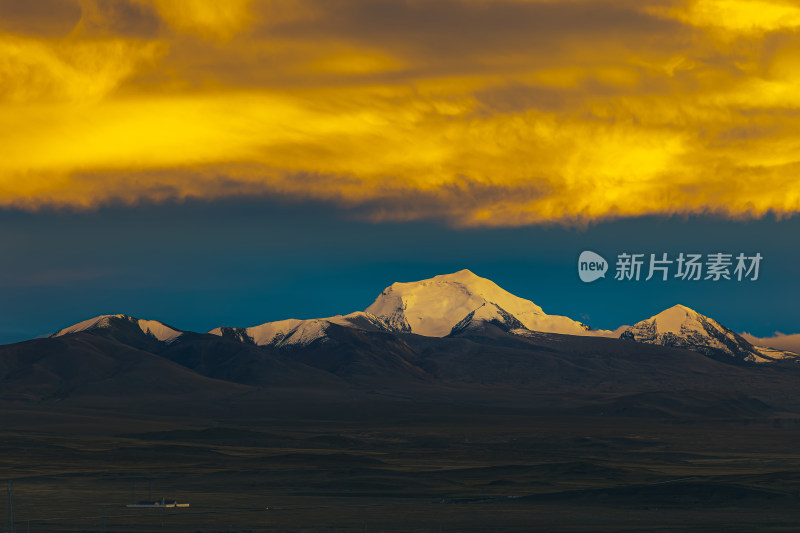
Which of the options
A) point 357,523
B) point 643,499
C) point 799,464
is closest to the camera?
point 357,523

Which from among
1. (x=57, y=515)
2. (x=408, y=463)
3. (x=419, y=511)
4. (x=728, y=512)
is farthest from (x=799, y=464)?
(x=57, y=515)

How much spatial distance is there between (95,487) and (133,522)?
3699 centimetres

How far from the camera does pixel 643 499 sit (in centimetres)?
13312

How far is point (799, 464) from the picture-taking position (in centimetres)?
19362

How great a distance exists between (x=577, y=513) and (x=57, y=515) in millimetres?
49100

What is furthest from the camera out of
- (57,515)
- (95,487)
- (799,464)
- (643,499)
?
Result: (799,464)

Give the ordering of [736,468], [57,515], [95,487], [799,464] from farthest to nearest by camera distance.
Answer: [799,464], [736,468], [95,487], [57,515]

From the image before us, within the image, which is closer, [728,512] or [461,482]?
[728,512]

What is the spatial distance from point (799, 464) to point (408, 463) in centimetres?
5995

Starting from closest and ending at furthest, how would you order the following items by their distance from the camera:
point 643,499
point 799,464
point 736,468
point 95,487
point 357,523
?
point 357,523 < point 643,499 < point 95,487 < point 736,468 < point 799,464

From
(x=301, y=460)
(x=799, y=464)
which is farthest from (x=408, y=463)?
(x=799, y=464)

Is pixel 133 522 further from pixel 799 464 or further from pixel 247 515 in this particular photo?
pixel 799 464

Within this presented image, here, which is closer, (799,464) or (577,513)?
(577,513)

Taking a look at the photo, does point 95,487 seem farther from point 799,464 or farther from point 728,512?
point 799,464
